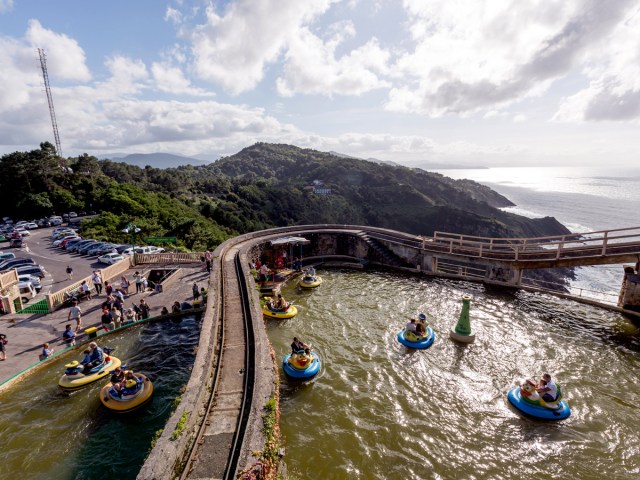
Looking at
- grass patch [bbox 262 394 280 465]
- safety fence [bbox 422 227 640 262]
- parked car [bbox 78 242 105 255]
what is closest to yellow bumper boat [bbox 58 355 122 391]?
grass patch [bbox 262 394 280 465]

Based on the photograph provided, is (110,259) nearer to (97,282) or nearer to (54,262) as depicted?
(54,262)

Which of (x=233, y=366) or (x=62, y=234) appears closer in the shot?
(x=233, y=366)

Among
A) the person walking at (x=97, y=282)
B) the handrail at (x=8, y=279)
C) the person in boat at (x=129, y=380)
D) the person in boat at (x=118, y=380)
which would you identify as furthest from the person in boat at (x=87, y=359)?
the handrail at (x=8, y=279)

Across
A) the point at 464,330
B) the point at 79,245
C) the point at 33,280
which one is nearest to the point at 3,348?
the point at 33,280

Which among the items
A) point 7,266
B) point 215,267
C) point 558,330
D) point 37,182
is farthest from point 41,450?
point 37,182

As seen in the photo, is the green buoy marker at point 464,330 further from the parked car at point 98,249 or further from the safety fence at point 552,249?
the parked car at point 98,249

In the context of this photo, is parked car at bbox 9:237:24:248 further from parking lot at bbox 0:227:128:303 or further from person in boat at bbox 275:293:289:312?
person in boat at bbox 275:293:289:312

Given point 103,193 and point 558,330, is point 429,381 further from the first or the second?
point 103,193
